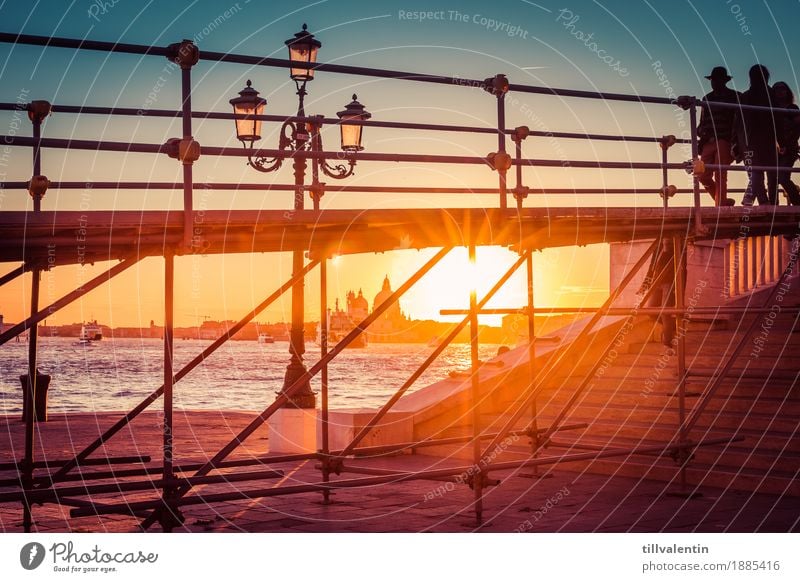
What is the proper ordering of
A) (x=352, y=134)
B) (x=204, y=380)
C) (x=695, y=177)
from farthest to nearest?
(x=204, y=380) < (x=352, y=134) < (x=695, y=177)

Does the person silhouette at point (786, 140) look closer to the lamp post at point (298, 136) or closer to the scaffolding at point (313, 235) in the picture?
the scaffolding at point (313, 235)

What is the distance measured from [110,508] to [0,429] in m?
14.2

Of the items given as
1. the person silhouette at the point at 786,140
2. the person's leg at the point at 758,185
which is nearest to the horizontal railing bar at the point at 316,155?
the person's leg at the point at 758,185

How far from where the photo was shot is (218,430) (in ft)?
62.8

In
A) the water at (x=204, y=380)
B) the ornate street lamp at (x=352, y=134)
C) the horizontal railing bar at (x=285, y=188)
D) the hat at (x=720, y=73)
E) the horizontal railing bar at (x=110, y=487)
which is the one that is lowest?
the water at (x=204, y=380)

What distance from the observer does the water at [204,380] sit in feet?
161

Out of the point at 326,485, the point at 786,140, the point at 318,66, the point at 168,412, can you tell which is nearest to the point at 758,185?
the point at 786,140

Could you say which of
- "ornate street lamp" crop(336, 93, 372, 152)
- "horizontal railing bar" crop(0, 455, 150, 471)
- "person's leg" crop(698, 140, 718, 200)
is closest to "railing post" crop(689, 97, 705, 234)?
"person's leg" crop(698, 140, 718, 200)

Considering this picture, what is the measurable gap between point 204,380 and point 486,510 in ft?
235
